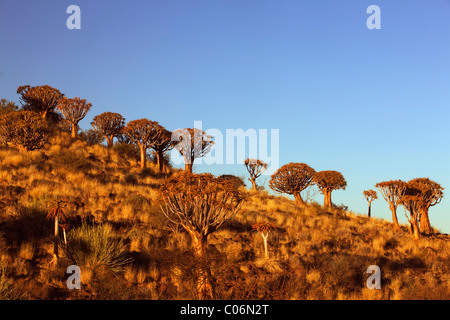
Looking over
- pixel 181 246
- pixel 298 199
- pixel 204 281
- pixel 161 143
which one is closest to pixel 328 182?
pixel 298 199

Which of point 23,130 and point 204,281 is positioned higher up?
point 23,130

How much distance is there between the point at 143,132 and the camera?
91.3 feet

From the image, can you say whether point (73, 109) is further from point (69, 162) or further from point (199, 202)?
point (199, 202)

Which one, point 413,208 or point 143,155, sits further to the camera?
point 143,155

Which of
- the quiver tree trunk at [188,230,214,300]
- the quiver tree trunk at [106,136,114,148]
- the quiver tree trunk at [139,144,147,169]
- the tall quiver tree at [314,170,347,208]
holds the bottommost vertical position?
the quiver tree trunk at [188,230,214,300]

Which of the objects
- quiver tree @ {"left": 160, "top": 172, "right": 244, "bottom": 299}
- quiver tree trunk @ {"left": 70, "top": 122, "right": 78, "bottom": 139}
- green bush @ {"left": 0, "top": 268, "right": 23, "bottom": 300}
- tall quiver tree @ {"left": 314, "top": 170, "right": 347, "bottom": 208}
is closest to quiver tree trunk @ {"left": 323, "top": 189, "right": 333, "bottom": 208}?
tall quiver tree @ {"left": 314, "top": 170, "right": 347, "bottom": 208}

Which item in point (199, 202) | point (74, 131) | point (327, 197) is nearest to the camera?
point (199, 202)

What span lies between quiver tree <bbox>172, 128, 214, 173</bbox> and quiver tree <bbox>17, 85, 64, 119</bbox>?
12.2 meters

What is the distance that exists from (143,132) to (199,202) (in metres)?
18.1

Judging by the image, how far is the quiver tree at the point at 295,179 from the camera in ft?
90.3

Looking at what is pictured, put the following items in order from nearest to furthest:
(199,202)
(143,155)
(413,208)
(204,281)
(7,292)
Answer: (7,292)
(204,281)
(199,202)
(413,208)
(143,155)

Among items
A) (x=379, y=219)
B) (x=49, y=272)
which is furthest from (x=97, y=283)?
(x=379, y=219)

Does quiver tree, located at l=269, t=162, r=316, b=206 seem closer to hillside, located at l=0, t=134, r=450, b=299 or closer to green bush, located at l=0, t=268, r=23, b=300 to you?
hillside, located at l=0, t=134, r=450, b=299

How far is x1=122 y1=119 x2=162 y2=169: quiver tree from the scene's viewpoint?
90.9ft
